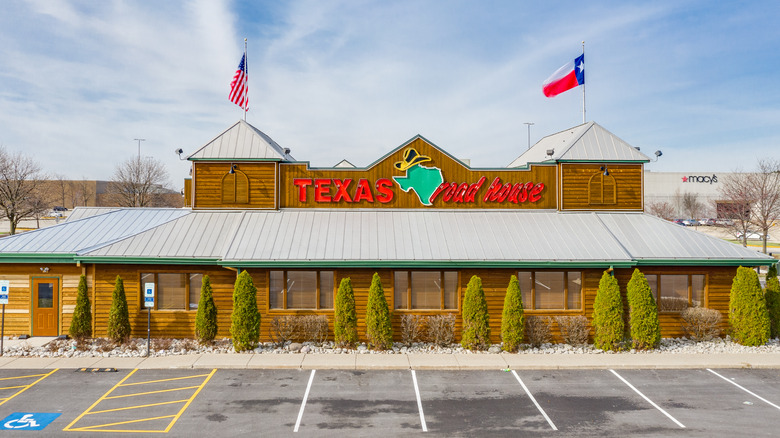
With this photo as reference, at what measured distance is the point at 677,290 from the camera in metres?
19.9

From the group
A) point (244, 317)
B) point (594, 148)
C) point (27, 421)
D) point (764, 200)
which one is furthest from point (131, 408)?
point (764, 200)

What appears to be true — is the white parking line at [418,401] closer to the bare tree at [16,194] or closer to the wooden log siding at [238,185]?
the wooden log siding at [238,185]

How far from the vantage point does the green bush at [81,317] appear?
1845cm

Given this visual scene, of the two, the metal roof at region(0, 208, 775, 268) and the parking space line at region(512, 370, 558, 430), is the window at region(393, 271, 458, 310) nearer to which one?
the metal roof at region(0, 208, 775, 268)

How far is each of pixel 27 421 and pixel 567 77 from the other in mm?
23924

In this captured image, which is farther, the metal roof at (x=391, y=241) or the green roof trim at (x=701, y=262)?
the green roof trim at (x=701, y=262)

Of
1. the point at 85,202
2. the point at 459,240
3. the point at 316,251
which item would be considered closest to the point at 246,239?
the point at 316,251

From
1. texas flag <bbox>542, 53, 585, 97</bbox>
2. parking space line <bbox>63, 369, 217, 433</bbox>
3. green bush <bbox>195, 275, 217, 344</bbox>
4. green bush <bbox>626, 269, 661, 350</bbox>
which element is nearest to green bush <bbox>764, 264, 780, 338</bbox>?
green bush <bbox>626, 269, 661, 350</bbox>

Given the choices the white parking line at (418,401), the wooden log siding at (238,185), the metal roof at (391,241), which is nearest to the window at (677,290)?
the metal roof at (391,241)

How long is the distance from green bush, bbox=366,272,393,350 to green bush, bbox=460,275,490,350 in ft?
9.44

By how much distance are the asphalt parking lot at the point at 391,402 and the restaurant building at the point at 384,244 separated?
3.85 meters

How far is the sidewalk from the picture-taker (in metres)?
16.3

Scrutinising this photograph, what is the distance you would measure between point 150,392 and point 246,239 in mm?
7176

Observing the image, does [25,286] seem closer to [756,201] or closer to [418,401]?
[418,401]
